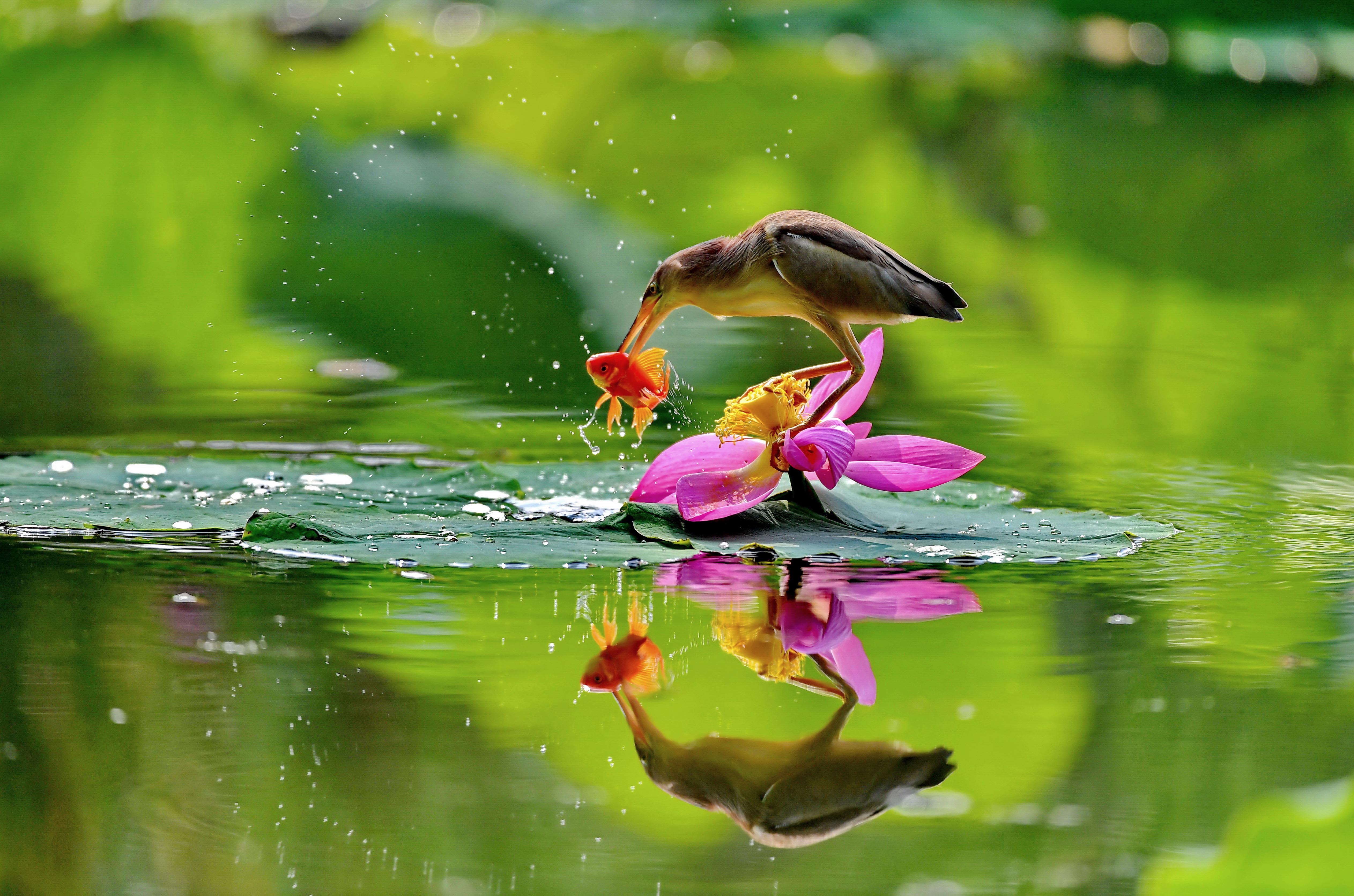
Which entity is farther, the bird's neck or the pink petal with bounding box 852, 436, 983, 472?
the bird's neck

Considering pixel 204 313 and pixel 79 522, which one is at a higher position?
pixel 204 313

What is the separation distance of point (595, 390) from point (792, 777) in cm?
387

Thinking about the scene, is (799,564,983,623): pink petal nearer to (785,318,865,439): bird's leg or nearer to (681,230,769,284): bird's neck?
(785,318,865,439): bird's leg

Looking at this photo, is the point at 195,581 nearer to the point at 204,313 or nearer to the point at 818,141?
the point at 204,313

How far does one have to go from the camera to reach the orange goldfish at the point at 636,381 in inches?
125

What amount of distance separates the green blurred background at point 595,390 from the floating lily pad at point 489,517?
72 mm

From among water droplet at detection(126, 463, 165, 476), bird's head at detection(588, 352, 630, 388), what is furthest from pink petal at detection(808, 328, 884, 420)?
water droplet at detection(126, 463, 165, 476)

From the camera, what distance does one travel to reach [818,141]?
27.9 ft

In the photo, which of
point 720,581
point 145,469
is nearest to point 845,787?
point 720,581

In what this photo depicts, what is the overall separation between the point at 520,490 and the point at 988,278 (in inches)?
181

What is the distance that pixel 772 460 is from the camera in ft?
9.81

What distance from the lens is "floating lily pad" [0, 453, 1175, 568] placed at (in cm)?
278

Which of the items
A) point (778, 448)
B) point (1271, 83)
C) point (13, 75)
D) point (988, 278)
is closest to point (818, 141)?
point (988, 278)

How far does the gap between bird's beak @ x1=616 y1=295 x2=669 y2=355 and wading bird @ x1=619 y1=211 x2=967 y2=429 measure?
2cm
